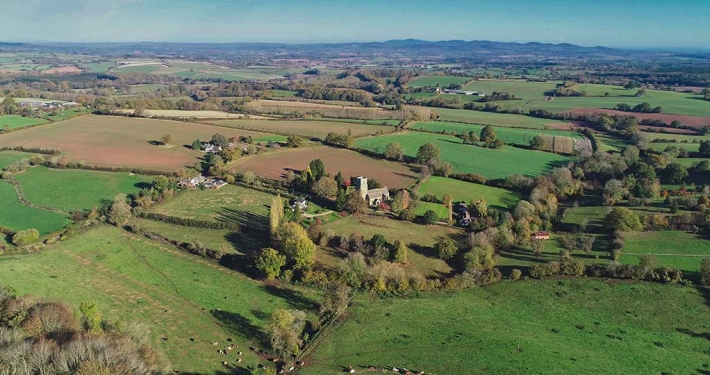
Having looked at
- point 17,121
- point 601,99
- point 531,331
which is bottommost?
point 531,331

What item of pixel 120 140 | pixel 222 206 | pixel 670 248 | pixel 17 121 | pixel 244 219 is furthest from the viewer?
pixel 17 121

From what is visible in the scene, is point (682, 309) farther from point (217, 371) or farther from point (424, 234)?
point (217, 371)

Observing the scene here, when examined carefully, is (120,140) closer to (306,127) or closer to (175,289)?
(306,127)

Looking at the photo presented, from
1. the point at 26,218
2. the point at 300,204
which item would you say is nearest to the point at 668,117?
the point at 300,204

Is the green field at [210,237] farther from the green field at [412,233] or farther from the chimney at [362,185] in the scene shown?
the chimney at [362,185]

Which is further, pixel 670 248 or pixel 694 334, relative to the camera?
pixel 670 248

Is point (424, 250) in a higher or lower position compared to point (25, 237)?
lower

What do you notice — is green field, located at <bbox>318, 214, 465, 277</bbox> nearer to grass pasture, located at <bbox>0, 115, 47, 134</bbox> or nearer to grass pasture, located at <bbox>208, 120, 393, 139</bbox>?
grass pasture, located at <bbox>208, 120, 393, 139</bbox>

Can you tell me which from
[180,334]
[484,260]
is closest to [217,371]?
[180,334]

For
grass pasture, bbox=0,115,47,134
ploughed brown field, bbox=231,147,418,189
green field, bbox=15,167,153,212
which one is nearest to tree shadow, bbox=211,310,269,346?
green field, bbox=15,167,153,212
